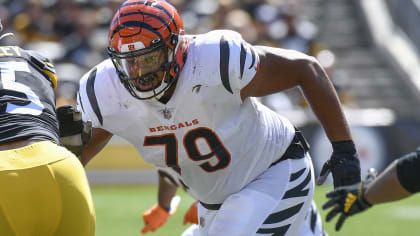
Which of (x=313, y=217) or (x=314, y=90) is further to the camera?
(x=313, y=217)

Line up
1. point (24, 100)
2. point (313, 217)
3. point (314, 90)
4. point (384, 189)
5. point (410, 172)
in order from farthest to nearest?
point (313, 217) < point (314, 90) < point (384, 189) < point (410, 172) < point (24, 100)

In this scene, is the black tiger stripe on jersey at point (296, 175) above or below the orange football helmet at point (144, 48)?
below

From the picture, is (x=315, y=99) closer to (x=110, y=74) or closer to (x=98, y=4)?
(x=110, y=74)

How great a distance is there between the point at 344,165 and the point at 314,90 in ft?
1.36

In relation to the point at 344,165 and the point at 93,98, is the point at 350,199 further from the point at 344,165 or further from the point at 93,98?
the point at 93,98

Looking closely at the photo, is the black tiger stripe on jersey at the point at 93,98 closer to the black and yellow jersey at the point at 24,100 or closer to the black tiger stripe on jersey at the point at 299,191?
the black and yellow jersey at the point at 24,100

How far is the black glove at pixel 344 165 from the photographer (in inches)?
134

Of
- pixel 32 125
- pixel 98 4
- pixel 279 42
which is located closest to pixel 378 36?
pixel 279 42

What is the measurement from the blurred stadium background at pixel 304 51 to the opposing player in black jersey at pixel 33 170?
3.95 metres

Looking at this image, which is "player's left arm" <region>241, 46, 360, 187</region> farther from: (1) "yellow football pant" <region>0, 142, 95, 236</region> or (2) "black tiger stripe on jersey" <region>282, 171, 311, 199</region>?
(1) "yellow football pant" <region>0, 142, 95, 236</region>

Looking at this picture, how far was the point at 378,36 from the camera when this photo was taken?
12.5 meters

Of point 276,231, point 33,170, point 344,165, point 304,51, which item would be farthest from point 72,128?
point 304,51

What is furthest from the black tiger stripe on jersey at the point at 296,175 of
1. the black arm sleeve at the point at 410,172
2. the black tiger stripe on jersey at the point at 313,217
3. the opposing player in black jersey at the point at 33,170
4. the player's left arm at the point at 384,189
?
the opposing player in black jersey at the point at 33,170

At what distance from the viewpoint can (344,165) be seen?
11.2 feet
